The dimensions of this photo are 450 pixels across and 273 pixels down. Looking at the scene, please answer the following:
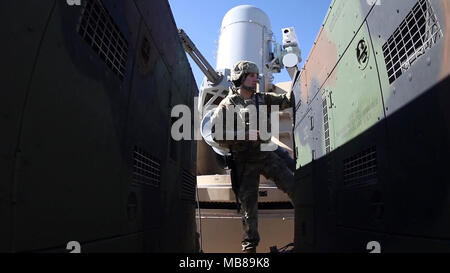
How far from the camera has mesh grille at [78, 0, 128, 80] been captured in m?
1.47

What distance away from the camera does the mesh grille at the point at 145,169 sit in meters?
2.06

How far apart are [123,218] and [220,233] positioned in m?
4.40

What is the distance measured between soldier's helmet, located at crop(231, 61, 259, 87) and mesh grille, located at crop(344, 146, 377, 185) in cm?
184

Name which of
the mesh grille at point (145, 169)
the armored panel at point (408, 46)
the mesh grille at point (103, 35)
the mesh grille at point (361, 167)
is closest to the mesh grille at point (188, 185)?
the mesh grille at point (145, 169)

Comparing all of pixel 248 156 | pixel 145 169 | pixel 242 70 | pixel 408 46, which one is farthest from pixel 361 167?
pixel 242 70

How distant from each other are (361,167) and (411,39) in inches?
32.2

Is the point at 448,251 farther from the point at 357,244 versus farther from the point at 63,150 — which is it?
Result: the point at 63,150

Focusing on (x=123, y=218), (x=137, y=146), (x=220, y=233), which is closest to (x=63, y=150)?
(x=123, y=218)

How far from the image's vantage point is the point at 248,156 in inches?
152

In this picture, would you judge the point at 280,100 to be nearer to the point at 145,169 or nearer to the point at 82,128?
the point at 145,169

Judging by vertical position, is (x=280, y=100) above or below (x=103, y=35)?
above

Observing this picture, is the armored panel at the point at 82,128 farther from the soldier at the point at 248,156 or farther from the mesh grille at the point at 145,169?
the soldier at the point at 248,156

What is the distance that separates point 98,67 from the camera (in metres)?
1.54
